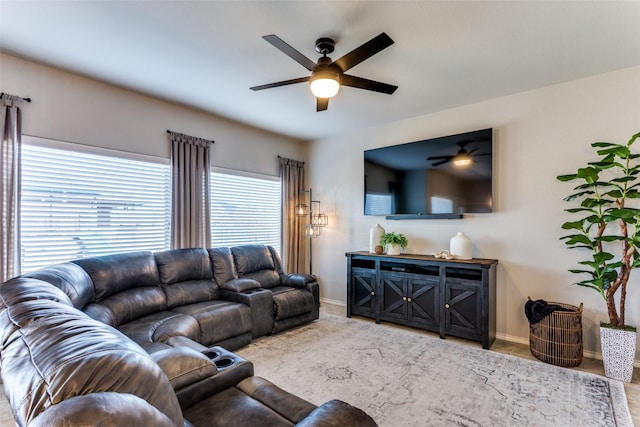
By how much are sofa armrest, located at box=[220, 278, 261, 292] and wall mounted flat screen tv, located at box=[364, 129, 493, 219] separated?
2.13 m

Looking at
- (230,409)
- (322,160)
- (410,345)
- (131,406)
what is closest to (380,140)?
(322,160)

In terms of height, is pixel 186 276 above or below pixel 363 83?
below

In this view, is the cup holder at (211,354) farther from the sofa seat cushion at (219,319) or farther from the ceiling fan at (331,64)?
the ceiling fan at (331,64)

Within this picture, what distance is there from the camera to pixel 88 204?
3.48 meters

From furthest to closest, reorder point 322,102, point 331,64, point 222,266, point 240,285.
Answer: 1. point 222,266
2. point 240,285
3. point 322,102
4. point 331,64

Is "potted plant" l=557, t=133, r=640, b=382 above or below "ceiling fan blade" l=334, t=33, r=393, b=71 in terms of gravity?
below

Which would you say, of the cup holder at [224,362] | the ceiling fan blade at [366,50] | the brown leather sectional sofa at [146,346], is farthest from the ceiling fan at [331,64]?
the cup holder at [224,362]

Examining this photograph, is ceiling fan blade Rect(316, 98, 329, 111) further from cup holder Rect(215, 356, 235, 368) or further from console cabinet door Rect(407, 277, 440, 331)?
console cabinet door Rect(407, 277, 440, 331)

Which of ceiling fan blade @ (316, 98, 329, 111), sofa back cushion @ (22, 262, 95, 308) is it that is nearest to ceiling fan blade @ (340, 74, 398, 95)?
ceiling fan blade @ (316, 98, 329, 111)

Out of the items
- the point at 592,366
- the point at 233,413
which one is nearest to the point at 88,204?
the point at 233,413

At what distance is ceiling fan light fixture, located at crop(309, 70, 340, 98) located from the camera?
242 centimetres

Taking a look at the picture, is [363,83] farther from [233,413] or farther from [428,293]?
[428,293]

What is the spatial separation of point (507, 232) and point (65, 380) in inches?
167

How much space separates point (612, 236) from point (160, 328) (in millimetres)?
4081
